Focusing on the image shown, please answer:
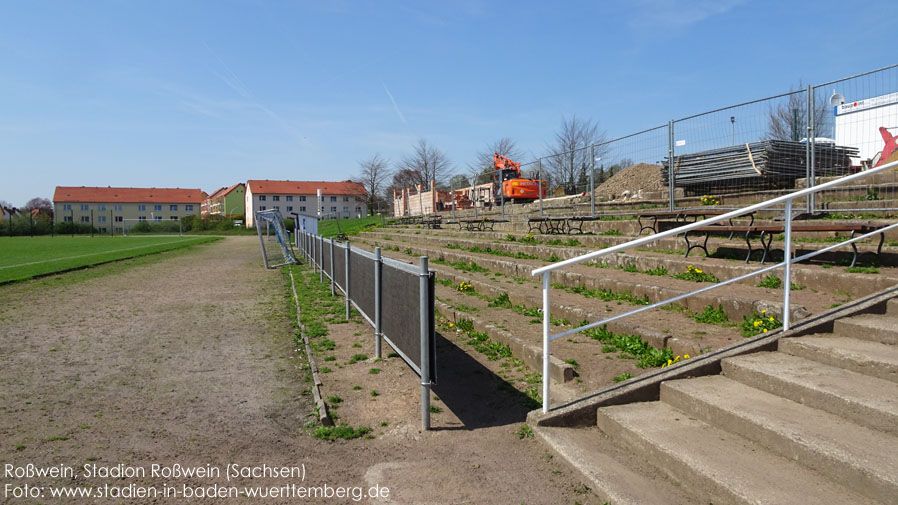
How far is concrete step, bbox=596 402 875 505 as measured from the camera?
8.32ft

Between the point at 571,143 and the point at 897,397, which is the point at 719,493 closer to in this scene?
the point at 897,397

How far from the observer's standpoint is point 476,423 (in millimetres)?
4293

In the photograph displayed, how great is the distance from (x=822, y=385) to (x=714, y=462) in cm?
98

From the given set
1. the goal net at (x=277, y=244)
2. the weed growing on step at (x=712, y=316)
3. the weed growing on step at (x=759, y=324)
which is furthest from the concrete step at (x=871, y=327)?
the goal net at (x=277, y=244)

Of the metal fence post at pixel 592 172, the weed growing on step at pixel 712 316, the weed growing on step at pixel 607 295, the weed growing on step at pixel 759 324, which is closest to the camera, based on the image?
the weed growing on step at pixel 759 324

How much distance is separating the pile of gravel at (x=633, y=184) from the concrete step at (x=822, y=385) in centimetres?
1038

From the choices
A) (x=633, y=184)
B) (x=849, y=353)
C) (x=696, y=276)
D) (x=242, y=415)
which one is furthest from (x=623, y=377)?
(x=633, y=184)

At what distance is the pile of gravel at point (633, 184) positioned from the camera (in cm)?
1421

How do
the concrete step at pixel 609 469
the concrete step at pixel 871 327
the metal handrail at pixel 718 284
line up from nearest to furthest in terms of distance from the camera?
the concrete step at pixel 609 469
the concrete step at pixel 871 327
the metal handrail at pixel 718 284

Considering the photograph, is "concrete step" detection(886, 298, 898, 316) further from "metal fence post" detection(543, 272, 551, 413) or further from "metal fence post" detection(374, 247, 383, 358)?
"metal fence post" detection(374, 247, 383, 358)

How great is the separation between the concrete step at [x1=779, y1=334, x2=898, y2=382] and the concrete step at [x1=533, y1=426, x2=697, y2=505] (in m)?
1.57

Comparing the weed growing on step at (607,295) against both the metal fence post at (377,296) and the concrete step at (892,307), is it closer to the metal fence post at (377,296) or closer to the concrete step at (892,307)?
the concrete step at (892,307)

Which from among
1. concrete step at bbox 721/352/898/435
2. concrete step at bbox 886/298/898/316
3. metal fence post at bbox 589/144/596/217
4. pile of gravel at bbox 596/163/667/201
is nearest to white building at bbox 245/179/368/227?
pile of gravel at bbox 596/163/667/201

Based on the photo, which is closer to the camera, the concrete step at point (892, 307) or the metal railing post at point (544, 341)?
the metal railing post at point (544, 341)
